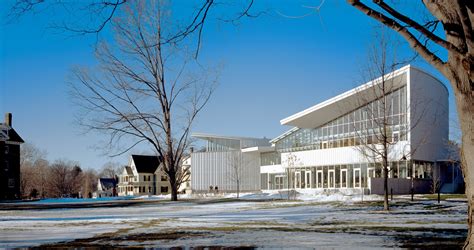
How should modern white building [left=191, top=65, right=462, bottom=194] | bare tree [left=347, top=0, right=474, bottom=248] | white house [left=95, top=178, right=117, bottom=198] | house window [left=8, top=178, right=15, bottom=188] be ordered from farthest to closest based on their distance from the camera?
white house [left=95, top=178, right=117, bottom=198]
house window [left=8, top=178, right=15, bottom=188]
modern white building [left=191, top=65, right=462, bottom=194]
bare tree [left=347, top=0, right=474, bottom=248]

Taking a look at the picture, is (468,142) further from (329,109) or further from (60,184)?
(60,184)

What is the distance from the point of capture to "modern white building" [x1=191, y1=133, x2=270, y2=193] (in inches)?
3041

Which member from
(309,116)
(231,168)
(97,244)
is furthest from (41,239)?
(231,168)

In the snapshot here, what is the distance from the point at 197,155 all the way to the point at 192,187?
17.0 ft

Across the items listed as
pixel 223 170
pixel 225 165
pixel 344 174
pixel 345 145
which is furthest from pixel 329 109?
pixel 223 170

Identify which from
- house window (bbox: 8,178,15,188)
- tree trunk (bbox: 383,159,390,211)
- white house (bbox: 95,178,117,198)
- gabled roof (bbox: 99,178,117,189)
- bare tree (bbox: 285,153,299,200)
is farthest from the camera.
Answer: gabled roof (bbox: 99,178,117,189)

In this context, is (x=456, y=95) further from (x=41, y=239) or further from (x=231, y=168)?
(x=231, y=168)

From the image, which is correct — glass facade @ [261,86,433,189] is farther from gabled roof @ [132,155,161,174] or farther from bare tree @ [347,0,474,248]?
gabled roof @ [132,155,161,174]

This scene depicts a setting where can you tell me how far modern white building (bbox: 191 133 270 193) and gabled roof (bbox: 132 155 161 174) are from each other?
35051 millimetres

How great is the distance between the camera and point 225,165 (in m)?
78.9

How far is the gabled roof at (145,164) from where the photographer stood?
378 feet

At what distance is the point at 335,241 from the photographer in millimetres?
11078

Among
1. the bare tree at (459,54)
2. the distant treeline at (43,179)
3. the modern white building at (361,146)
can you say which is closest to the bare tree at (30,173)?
the distant treeline at (43,179)

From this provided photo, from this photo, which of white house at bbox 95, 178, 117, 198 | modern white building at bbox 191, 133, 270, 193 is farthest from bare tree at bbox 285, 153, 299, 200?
white house at bbox 95, 178, 117, 198
